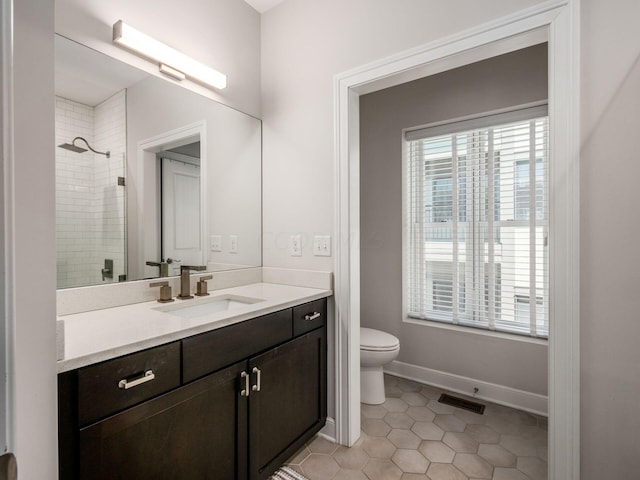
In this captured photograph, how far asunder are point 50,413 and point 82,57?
1365 mm

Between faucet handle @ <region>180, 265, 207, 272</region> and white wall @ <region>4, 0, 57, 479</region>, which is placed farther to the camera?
faucet handle @ <region>180, 265, 207, 272</region>

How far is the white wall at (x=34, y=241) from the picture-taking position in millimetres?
756

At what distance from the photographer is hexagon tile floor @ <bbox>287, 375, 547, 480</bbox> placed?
Answer: 1.62 m

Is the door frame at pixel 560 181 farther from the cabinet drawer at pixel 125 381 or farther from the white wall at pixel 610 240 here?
the cabinet drawer at pixel 125 381

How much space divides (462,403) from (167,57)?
2.75 meters

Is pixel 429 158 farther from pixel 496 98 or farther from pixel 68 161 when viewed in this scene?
pixel 68 161

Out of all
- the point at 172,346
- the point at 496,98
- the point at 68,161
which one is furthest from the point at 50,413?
the point at 496,98

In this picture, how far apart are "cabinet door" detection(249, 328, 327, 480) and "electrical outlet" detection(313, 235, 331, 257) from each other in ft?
1.39

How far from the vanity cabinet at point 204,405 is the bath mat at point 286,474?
0.09m

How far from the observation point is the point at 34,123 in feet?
2.56

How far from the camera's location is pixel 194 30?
1.82 metres

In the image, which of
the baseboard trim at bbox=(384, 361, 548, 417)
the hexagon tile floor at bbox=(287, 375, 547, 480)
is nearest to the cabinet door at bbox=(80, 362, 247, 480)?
the hexagon tile floor at bbox=(287, 375, 547, 480)

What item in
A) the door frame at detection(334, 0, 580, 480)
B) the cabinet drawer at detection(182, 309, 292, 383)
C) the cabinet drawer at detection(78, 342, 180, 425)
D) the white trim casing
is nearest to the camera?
the white trim casing

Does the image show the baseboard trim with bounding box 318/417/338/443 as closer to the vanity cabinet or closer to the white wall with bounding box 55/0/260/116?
the vanity cabinet
